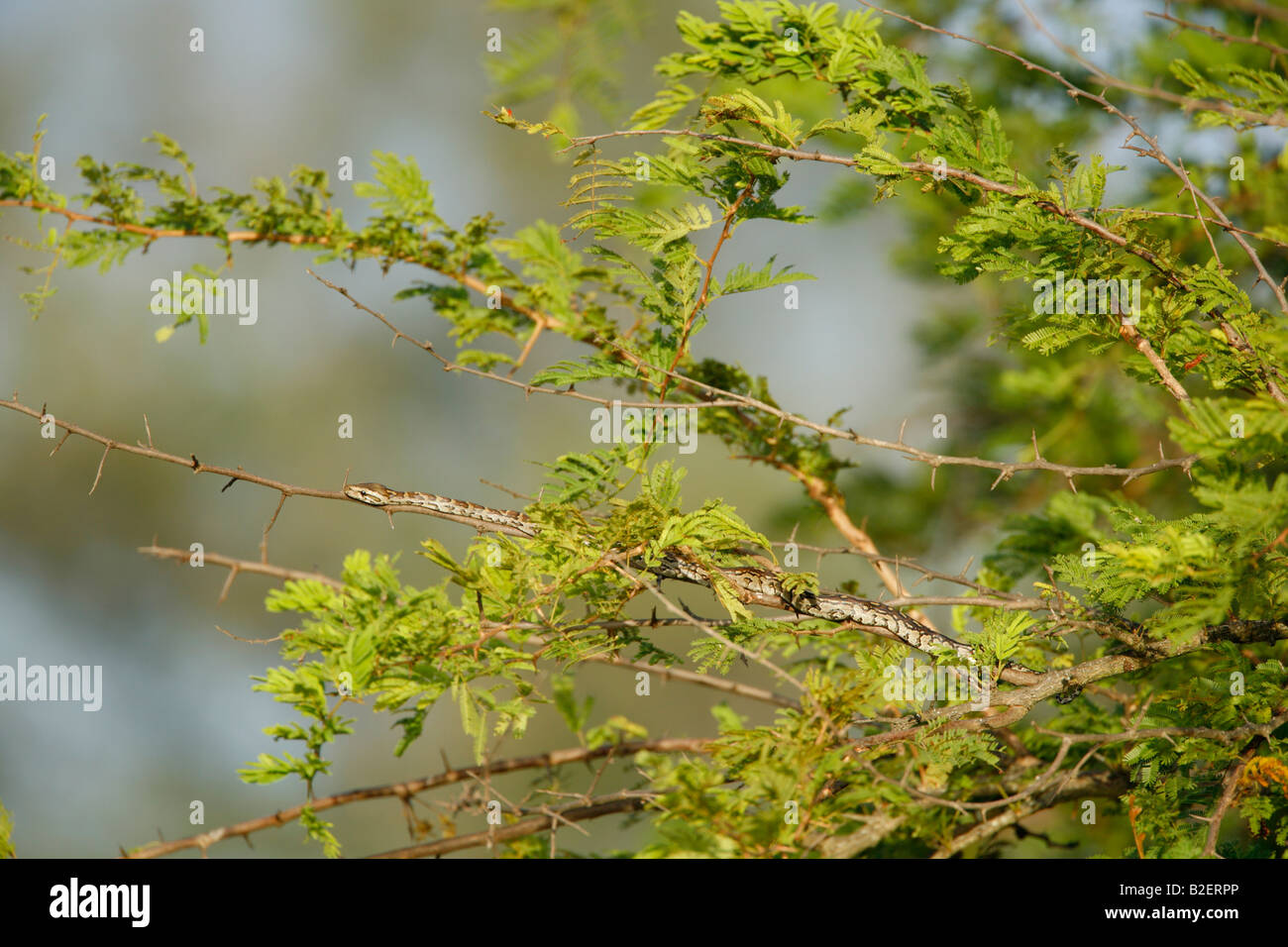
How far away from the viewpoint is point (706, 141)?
0.86 metres

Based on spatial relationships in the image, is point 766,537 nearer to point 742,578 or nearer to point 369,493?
point 742,578

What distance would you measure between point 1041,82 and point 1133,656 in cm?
120

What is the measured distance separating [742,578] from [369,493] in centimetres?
35

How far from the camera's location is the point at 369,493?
2.83 feet

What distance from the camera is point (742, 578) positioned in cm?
87

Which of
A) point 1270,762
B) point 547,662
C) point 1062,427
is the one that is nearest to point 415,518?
point 1062,427

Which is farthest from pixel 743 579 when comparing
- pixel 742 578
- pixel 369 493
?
pixel 369 493

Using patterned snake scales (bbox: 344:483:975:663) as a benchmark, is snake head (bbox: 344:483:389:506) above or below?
above

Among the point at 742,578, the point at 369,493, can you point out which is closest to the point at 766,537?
the point at 742,578

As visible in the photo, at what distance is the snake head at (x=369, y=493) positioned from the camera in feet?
2.78

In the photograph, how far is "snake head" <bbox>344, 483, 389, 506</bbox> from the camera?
2.78ft

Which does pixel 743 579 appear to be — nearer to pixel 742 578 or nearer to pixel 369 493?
pixel 742 578

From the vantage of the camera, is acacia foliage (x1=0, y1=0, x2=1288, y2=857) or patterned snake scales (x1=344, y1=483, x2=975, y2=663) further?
patterned snake scales (x1=344, y1=483, x2=975, y2=663)
